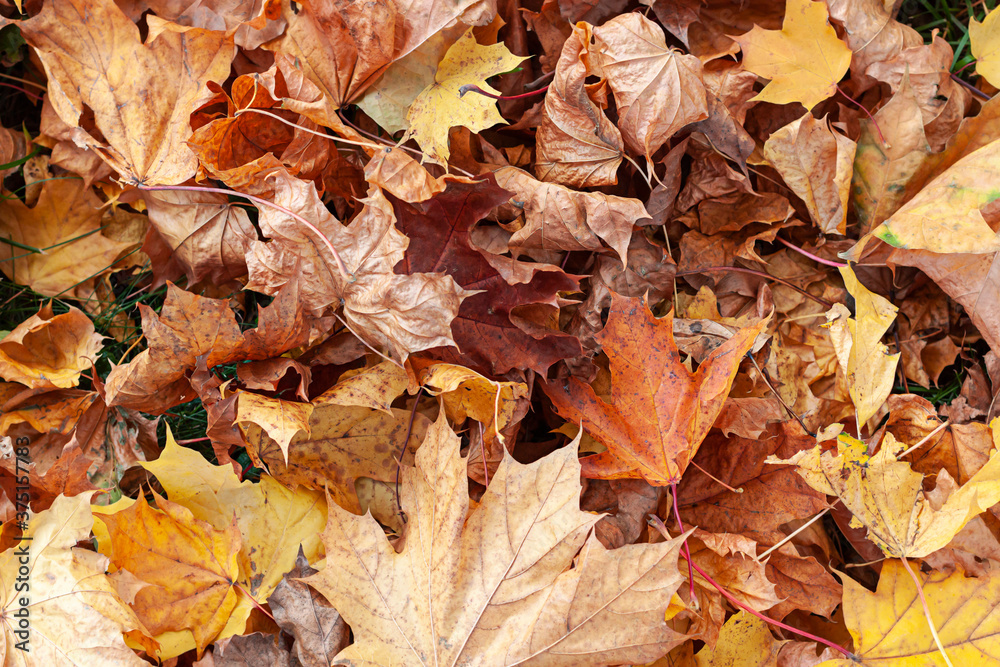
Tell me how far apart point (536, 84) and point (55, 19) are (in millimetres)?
873

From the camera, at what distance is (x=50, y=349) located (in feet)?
4.19

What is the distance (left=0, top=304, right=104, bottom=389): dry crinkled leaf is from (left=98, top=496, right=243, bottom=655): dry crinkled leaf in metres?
0.33

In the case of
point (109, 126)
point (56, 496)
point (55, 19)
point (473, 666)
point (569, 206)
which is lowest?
point (473, 666)

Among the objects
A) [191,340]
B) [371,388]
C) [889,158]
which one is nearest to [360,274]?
[371,388]

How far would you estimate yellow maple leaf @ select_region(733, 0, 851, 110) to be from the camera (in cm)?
117

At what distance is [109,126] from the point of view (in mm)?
1168

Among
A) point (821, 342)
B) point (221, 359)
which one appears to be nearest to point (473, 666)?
point (221, 359)

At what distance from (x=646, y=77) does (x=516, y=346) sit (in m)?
0.52

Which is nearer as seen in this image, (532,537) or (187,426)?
(532,537)

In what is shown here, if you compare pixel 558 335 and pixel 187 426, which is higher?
pixel 558 335

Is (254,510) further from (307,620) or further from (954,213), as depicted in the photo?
(954,213)

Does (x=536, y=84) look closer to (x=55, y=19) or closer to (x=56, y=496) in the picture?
(x=55, y=19)

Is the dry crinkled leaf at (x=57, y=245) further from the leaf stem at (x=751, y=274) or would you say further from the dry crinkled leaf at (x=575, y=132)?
the leaf stem at (x=751, y=274)

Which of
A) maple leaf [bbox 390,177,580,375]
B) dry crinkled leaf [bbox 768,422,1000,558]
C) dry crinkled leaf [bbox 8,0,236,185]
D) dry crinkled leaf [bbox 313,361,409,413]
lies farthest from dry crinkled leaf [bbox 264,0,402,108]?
dry crinkled leaf [bbox 768,422,1000,558]
